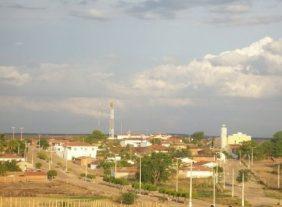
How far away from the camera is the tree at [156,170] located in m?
73.3

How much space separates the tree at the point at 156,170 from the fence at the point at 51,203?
20802 millimetres

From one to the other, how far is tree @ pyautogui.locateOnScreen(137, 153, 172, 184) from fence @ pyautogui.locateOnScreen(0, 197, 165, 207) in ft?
68.2

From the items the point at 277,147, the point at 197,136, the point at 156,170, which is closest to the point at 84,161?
the point at 156,170

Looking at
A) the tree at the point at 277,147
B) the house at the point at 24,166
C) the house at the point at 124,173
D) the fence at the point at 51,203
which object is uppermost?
the tree at the point at 277,147

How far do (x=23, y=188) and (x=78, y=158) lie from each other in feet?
141

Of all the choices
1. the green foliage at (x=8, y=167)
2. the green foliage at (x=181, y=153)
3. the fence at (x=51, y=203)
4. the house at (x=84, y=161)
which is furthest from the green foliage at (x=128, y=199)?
the green foliage at (x=181, y=153)

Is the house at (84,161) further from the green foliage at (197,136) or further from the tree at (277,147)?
the green foliage at (197,136)

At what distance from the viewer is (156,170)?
73.5 m

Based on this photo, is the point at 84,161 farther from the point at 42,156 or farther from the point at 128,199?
the point at 128,199

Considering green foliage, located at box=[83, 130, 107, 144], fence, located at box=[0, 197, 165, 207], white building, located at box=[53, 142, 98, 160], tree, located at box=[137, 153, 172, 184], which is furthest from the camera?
green foliage, located at box=[83, 130, 107, 144]

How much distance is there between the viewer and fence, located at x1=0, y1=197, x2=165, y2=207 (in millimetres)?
47969

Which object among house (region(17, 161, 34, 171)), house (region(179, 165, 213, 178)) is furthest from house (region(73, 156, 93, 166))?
house (region(179, 165, 213, 178))

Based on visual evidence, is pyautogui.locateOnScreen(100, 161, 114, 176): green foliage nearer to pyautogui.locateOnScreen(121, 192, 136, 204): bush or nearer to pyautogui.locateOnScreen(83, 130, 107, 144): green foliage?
pyautogui.locateOnScreen(121, 192, 136, 204): bush

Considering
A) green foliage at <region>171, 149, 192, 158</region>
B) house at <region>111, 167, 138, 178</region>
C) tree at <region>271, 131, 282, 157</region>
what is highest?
tree at <region>271, 131, 282, 157</region>
